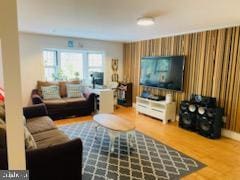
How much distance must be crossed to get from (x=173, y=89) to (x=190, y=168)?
241 cm

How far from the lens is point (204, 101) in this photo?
3.85 m

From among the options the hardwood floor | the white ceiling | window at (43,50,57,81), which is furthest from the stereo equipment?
window at (43,50,57,81)

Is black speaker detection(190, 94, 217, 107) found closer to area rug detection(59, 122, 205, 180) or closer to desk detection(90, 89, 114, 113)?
area rug detection(59, 122, 205, 180)

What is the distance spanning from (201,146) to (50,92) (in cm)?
386

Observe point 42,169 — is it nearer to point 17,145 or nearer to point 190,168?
point 17,145

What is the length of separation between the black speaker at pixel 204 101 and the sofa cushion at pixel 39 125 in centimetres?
294

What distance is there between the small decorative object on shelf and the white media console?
0.96 metres

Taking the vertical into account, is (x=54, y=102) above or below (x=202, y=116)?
above

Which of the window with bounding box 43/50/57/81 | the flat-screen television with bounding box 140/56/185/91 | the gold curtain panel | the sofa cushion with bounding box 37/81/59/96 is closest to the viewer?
the gold curtain panel

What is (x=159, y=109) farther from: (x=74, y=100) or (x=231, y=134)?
(x=74, y=100)

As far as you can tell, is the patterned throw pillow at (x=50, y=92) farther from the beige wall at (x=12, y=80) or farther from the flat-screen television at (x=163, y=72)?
the beige wall at (x=12, y=80)

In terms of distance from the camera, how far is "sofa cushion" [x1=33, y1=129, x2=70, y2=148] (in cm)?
234

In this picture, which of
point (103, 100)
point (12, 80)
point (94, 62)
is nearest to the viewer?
point (12, 80)

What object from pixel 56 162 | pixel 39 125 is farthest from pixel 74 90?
pixel 56 162
